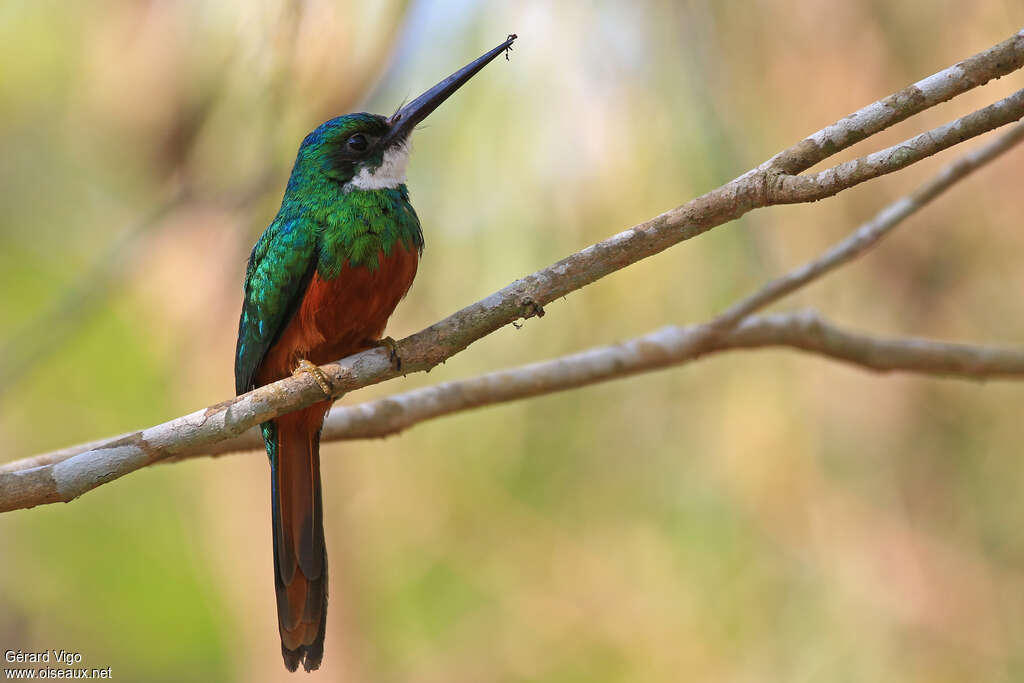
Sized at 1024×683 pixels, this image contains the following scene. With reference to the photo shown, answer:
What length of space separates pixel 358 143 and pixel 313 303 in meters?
0.55

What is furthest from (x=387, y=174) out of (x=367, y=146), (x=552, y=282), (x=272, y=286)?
(x=552, y=282)

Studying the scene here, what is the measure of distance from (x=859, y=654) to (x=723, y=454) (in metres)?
0.90

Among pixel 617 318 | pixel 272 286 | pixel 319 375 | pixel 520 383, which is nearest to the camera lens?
pixel 319 375

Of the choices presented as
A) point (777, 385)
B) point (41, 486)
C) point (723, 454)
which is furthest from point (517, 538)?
point (41, 486)

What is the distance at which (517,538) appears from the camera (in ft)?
14.9

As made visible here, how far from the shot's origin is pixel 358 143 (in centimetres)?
277

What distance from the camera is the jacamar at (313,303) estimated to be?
2.45 m

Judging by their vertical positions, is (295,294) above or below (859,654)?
above

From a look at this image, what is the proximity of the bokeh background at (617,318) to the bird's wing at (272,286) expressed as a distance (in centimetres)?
92

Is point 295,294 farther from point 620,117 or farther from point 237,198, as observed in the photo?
point 620,117

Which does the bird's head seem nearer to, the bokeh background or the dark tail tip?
the bokeh background

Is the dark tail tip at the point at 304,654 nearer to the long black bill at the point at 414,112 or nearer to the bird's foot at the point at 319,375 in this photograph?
the bird's foot at the point at 319,375

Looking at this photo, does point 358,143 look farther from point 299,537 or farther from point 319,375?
point 299,537

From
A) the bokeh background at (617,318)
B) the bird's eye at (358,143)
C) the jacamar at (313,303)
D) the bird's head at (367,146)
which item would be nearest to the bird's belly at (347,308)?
the jacamar at (313,303)
